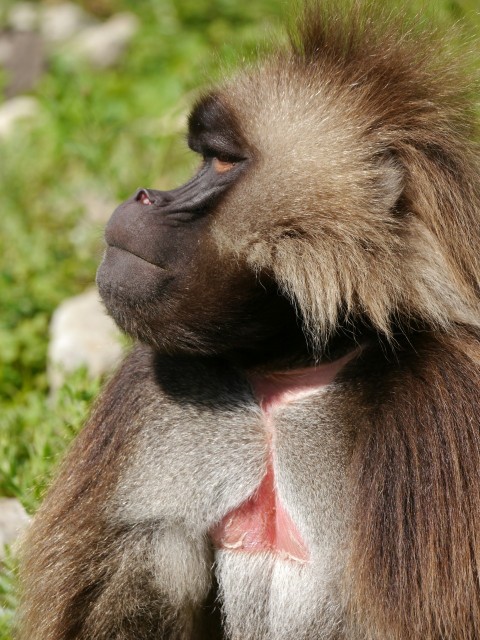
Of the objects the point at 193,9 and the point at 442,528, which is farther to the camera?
the point at 193,9

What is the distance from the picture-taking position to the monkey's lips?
2.40m

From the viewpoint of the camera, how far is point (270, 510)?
2.46m

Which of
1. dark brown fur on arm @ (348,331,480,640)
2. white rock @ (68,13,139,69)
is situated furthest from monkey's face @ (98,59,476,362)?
white rock @ (68,13,139,69)

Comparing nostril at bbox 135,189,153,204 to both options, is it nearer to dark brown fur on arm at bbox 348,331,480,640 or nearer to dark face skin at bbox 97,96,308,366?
dark face skin at bbox 97,96,308,366

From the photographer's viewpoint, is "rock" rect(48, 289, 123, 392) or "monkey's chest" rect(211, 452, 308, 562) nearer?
"monkey's chest" rect(211, 452, 308, 562)

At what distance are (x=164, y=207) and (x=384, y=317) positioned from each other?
612 millimetres

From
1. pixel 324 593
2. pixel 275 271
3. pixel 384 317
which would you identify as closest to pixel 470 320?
pixel 384 317

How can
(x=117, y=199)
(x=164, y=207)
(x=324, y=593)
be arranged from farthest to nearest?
(x=117, y=199), (x=164, y=207), (x=324, y=593)

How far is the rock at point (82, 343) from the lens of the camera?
13.6 feet

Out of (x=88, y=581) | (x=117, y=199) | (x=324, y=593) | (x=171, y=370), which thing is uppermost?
(x=117, y=199)

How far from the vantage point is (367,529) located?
220cm

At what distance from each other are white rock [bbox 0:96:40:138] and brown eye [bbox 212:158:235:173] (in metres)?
4.29

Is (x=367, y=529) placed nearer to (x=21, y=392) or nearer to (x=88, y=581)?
(x=88, y=581)

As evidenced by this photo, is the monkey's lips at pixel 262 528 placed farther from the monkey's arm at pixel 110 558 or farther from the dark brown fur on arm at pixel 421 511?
the dark brown fur on arm at pixel 421 511
